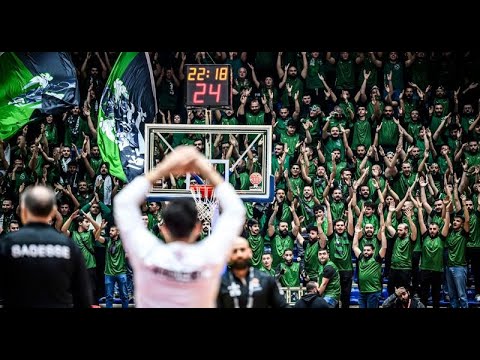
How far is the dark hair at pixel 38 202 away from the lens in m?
4.23

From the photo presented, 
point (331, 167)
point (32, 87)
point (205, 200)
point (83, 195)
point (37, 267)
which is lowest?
point (37, 267)

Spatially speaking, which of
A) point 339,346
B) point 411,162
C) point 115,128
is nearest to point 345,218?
point 411,162

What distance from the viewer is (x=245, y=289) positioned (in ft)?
19.2

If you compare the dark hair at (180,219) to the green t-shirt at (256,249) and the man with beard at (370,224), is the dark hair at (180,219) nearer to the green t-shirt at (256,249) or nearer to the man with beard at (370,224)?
the man with beard at (370,224)

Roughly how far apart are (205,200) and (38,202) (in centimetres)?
870

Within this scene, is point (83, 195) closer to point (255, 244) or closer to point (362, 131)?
point (255, 244)

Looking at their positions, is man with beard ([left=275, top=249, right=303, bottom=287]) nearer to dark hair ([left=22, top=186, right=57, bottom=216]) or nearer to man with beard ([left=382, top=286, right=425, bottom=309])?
man with beard ([left=382, top=286, right=425, bottom=309])

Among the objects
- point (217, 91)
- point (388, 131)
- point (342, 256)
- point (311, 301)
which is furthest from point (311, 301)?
point (388, 131)

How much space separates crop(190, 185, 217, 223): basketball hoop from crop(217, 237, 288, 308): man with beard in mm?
6913

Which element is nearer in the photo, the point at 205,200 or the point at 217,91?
the point at 217,91

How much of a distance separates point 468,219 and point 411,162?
1610 mm

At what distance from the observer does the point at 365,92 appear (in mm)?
16453

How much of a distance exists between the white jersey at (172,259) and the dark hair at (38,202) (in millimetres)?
450

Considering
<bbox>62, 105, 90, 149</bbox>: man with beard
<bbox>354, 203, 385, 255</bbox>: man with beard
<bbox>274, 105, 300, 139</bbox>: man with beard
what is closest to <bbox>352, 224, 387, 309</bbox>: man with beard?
<bbox>354, 203, 385, 255</bbox>: man with beard
